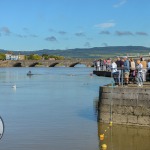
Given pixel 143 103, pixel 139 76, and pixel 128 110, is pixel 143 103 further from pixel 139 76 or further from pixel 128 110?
pixel 139 76

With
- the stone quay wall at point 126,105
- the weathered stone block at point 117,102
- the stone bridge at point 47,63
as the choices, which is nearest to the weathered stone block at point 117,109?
the stone quay wall at point 126,105

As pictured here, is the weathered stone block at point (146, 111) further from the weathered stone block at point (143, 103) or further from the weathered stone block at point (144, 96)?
the weathered stone block at point (144, 96)

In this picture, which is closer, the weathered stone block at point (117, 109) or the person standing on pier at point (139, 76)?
the weathered stone block at point (117, 109)

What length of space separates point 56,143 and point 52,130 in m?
2.71

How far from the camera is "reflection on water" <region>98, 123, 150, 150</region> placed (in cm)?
1622

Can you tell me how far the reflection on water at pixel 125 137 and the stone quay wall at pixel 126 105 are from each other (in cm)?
28

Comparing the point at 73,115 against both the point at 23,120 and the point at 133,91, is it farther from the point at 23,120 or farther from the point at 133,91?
the point at 133,91

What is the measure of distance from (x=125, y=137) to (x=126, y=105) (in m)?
1.44

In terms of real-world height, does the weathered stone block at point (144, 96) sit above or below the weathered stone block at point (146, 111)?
above

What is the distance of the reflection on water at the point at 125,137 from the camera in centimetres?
1622

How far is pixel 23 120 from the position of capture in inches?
893

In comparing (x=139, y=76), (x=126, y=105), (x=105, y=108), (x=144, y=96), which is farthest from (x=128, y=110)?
(x=139, y=76)

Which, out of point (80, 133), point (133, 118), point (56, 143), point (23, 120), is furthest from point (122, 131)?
point (23, 120)

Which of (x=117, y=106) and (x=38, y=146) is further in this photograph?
(x=117, y=106)
